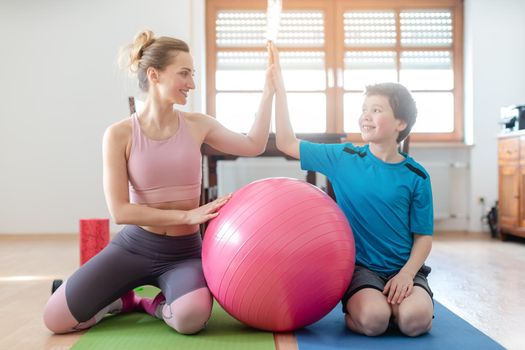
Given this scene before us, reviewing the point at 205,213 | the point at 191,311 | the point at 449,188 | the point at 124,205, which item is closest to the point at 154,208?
the point at 124,205

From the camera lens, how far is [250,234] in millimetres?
1805

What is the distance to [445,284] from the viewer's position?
299 centimetres

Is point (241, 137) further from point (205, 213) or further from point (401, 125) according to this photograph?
point (401, 125)

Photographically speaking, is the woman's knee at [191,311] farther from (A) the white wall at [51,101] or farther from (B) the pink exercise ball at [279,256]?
(A) the white wall at [51,101]

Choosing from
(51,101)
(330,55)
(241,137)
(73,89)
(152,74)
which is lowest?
(241,137)

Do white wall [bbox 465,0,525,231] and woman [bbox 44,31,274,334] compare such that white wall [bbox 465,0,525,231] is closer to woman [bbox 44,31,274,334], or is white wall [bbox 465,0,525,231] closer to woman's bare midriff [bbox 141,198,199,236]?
woman [bbox 44,31,274,334]

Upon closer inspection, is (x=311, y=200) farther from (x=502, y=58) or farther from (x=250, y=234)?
(x=502, y=58)

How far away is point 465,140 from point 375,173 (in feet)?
13.4

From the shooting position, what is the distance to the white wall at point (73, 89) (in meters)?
5.59

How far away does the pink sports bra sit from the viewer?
6.89ft

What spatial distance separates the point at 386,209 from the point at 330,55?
13.1ft

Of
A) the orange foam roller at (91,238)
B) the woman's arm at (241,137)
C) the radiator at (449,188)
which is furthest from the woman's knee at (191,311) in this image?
the radiator at (449,188)

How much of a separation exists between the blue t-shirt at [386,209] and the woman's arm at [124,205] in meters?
0.50

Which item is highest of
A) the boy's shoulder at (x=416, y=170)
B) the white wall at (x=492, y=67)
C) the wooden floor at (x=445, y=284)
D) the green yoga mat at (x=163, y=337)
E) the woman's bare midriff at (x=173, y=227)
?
the white wall at (x=492, y=67)
